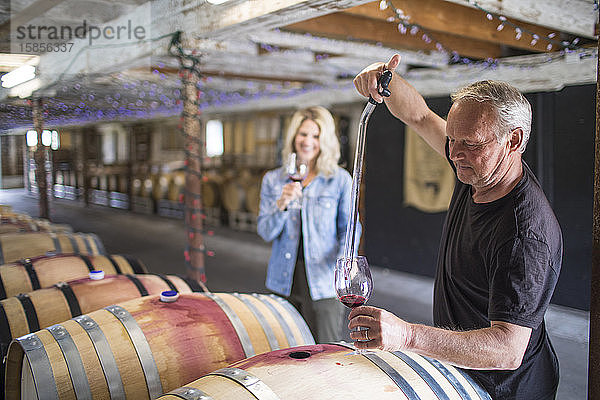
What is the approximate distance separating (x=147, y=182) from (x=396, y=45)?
708 centimetres

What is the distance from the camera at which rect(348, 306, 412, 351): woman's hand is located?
1187mm

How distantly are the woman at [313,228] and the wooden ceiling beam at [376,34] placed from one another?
1195 millimetres

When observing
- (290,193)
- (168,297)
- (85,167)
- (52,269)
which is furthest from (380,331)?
(85,167)

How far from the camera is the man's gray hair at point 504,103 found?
1.35 metres

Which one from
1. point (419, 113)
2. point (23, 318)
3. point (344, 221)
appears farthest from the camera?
point (344, 221)

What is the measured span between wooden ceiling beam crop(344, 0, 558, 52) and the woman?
89 centimetres

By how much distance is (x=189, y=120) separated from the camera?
149 inches

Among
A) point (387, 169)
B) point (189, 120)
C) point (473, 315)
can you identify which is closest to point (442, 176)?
point (387, 169)

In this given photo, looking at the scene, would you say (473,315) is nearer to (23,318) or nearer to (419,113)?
(419,113)

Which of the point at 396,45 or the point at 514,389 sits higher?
the point at 396,45

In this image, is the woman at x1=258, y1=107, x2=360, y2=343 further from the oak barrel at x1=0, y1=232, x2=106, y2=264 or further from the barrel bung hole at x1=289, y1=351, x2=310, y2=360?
the oak barrel at x1=0, y1=232, x2=106, y2=264

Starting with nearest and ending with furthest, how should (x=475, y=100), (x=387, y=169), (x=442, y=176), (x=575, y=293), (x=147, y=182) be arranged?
(x=475, y=100), (x=575, y=293), (x=442, y=176), (x=387, y=169), (x=147, y=182)

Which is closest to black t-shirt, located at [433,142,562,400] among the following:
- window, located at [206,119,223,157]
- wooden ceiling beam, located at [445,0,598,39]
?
wooden ceiling beam, located at [445,0,598,39]

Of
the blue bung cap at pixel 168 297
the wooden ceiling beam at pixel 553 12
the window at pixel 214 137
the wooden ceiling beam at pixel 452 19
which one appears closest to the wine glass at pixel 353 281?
the blue bung cap at pixel 168 297
